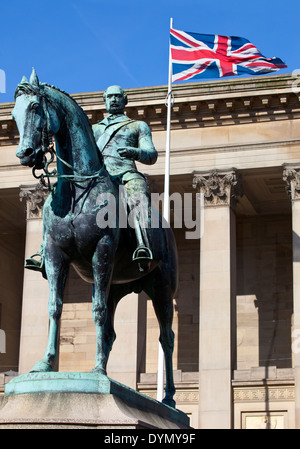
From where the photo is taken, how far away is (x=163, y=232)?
1264 cm

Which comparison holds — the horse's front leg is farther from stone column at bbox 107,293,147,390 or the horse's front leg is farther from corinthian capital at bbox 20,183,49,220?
corinthian capital at bbox 20,183,49,220

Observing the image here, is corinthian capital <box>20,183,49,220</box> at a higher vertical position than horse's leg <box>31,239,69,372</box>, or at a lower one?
higher

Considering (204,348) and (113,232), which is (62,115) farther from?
(204,348)

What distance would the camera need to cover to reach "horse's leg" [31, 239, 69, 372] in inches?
441

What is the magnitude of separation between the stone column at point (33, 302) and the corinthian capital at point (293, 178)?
9923 mm

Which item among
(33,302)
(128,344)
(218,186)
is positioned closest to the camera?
(128,344)

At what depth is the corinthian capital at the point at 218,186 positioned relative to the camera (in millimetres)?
37281

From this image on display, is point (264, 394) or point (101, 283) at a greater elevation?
point (264, 394)

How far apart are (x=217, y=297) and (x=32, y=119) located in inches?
1007

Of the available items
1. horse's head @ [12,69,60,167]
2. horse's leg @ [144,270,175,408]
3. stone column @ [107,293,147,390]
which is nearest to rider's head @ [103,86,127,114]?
horse's head @ [12,69,60,167]

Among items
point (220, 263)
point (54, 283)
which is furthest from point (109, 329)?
point (220, 263)

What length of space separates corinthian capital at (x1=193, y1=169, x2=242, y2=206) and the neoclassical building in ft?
0.13

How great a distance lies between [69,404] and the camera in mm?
9984

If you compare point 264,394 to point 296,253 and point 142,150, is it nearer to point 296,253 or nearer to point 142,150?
point 296,253
